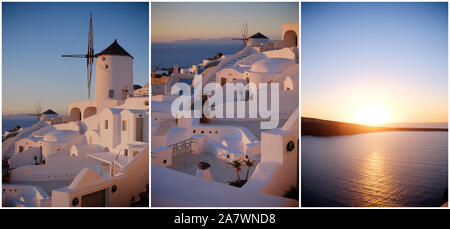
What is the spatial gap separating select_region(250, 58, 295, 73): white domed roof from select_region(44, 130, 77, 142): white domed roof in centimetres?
864

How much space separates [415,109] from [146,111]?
325 inches

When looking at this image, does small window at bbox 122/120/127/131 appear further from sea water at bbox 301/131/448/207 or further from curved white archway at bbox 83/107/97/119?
sea water at bbox 301/131/448/207

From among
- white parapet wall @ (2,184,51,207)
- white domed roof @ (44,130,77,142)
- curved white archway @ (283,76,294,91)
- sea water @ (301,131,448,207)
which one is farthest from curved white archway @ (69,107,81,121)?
sea water @ (301,131,448,207)

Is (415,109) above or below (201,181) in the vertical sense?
above

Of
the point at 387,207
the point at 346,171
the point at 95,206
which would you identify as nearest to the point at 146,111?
the point at 95,206

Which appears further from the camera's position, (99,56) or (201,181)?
(99,56)

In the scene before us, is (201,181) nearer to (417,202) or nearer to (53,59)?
(417,202)

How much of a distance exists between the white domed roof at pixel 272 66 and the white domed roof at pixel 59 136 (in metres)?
8.64

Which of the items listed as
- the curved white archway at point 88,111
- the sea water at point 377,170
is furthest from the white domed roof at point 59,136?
the sea water at point 377,170

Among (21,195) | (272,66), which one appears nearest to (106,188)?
(21,195)
